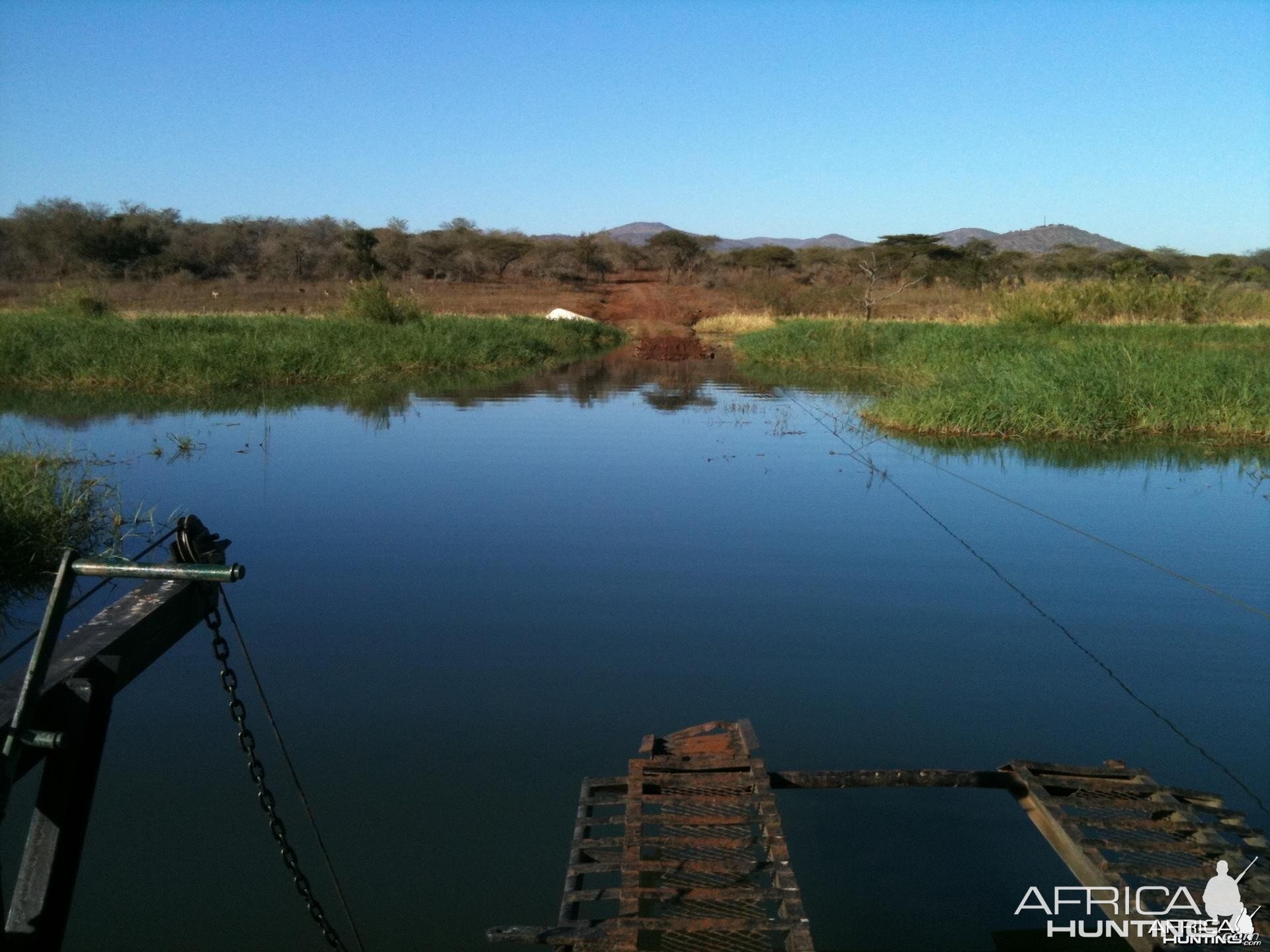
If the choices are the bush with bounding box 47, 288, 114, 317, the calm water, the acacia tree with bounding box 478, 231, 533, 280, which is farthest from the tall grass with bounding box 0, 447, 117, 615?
the acacia tree with bounding box 478, 231, 533, 280

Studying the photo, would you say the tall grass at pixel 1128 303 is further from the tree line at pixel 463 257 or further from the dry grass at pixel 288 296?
the dry grass at pixel 288 296

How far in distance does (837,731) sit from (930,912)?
1242 mm

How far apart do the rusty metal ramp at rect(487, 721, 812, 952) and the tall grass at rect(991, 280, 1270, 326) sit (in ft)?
74.3

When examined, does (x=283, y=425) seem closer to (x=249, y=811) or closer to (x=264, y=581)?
(x=264, y=581)

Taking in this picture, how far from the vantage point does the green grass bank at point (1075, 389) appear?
12969 millimetres

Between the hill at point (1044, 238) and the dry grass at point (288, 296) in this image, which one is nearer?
the dry grass at point (288, 296)

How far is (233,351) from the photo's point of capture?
17797 mm

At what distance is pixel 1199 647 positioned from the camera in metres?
5.81

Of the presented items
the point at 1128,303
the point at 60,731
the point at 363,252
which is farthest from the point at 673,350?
the point at 60,731

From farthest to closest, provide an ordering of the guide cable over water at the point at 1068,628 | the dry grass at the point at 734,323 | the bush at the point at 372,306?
the dry grass at the point at 734,323
the bush at the point at 372,306
the guide cable over water at the point at 1068,628

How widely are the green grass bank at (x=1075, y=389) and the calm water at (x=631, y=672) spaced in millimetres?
2215

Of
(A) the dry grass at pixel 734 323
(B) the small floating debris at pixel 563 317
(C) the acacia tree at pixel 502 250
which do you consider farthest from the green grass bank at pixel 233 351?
(C) the acacia tree at pixel 502 250

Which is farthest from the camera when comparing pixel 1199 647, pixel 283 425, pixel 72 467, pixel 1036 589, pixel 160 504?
pixel 283 425

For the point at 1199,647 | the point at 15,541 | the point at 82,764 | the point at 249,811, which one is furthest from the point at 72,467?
the point at 1199,647
